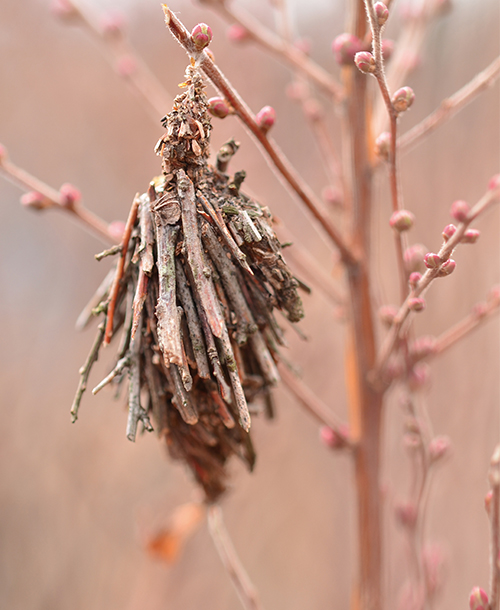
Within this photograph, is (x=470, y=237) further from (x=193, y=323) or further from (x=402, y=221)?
(x=193, y=323)

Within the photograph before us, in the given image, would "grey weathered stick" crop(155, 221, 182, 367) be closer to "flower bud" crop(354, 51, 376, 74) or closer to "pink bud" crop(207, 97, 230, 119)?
"pink bud" crop(207, 97, 230, 119)

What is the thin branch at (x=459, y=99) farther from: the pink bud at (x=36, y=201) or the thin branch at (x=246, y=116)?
the pink bud at (x=36, y=201)

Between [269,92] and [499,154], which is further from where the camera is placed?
[269,92]

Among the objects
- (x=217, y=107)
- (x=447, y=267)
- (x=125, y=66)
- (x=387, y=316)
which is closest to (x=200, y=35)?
(x=217, y=107)

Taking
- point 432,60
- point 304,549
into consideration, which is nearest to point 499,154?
point 432,60

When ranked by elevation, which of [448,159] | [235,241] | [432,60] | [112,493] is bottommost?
[112,493]

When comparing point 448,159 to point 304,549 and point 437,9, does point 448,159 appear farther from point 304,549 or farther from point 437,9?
point 304,549

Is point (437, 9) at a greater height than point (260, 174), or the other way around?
point (260, 174)

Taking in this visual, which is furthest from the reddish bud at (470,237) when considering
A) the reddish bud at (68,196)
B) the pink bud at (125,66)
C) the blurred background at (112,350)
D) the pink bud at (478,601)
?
the blurred background at (112,350)
